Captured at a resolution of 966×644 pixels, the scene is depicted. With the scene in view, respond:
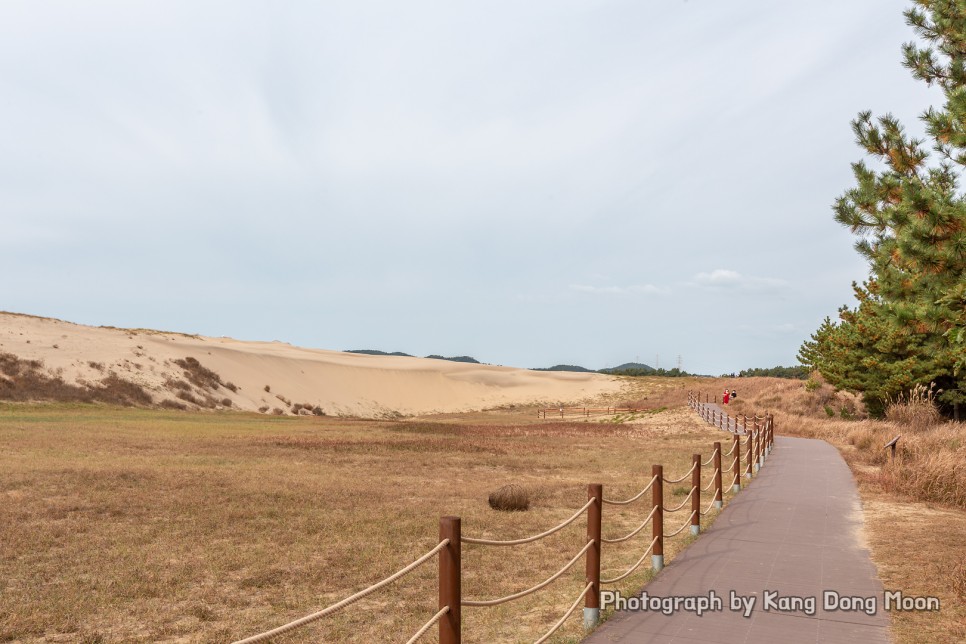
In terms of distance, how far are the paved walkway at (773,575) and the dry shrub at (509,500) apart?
3.71 meters

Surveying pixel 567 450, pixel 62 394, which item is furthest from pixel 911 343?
pixel 62 394

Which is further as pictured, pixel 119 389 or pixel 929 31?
pixel 119 389

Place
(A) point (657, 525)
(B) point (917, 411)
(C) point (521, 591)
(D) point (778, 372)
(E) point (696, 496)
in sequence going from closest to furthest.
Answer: (C) point (521, 591) < (A) point (657, 525) < (E) point (696, 496) < (B) point (917, 411) < (D) point (778, 372)

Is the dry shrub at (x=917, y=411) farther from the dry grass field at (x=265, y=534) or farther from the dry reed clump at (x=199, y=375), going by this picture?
the dry reed clump at (x=199, y=375)

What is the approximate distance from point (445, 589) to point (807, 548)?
300 inches

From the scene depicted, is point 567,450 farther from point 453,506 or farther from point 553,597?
→ point 553,597

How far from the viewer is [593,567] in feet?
23.4

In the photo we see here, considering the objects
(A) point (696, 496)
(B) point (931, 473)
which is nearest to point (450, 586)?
(A) point (696, 496)

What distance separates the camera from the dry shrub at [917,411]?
26.6 metres

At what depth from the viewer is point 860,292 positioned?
38438 mm

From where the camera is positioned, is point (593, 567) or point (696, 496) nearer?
point (593, 567)

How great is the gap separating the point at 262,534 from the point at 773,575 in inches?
296

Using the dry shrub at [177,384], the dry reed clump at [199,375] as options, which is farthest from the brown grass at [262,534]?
the dry reed clump at [199,375]

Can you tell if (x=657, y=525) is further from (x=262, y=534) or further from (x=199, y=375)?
(x=199, y=375)
